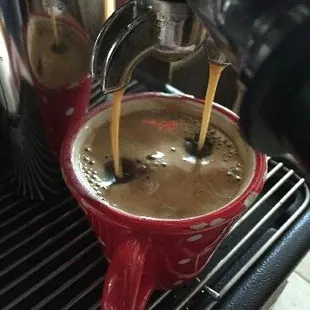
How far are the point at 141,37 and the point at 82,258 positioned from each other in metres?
0.16

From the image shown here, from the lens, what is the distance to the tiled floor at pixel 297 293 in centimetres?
51

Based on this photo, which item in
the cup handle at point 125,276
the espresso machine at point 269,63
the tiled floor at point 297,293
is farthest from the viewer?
the tiled floor at point 297,293

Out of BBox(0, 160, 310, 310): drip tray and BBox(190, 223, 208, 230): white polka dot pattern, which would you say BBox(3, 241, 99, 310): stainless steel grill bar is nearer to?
BBox(0, 160, 310, 310): drip tray

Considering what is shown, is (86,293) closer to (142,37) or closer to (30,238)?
(30,238)

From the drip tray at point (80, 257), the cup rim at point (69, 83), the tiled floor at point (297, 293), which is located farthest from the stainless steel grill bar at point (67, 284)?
the tiled floor at point (297, 293)

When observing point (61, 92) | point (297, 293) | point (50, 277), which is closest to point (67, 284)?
point (50, 277)

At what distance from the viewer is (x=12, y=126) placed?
0.36m

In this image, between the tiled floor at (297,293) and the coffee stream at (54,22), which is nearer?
the coffee stream at (54,22)

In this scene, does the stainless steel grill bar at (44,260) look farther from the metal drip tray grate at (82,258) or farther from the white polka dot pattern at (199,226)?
the white polka dot pattern at (199,226)

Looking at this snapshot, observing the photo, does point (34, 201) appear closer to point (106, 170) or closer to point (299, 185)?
point (106, 170)

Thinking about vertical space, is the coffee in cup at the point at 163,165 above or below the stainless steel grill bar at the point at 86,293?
above

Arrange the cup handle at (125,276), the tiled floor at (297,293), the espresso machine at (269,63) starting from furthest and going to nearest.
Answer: the tiled floor at (297,293)
the cup handle at (125,276)
the espresso machine at (269,63)

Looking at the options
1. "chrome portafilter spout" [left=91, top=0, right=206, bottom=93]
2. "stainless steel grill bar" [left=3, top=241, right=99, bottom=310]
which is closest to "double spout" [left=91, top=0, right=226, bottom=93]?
"chrome portafilter spout" [left=91, top=0, right=206, bottom=93]

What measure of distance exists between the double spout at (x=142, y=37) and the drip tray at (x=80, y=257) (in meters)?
0.13
